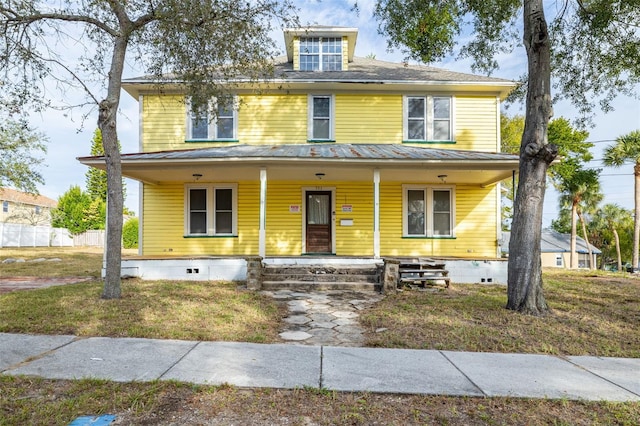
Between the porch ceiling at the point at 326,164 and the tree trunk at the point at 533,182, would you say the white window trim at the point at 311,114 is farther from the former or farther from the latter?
the tree trunk at the point at 533,182

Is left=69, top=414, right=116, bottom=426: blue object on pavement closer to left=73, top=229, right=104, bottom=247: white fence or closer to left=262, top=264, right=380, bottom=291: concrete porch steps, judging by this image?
left=262, top=264, right=380, bottom=291: concrete porch steps

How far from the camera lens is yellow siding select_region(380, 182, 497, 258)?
39.3 ft

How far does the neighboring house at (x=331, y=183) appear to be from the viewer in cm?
1192

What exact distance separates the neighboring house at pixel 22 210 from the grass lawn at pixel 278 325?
1317 inches

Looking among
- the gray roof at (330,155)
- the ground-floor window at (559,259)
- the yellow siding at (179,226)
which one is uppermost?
the gray roof at (330,155)

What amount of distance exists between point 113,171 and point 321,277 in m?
5.24

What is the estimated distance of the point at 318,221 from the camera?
39.9ft

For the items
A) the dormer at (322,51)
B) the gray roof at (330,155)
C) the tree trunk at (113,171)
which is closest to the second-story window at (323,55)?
the dormer at (322,51)

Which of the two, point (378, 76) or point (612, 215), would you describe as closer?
point (378, 76)

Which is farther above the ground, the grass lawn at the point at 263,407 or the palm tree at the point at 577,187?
the palm tree at the point at 577,187

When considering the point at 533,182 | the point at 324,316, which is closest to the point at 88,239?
the point at 324,316

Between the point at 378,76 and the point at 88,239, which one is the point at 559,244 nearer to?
the point at 378,76

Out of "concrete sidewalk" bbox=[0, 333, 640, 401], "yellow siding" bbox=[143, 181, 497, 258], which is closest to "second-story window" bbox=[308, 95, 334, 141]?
"yellow siding" bbox=[143, 181, 497, 258]

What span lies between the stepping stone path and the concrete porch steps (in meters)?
0.31
